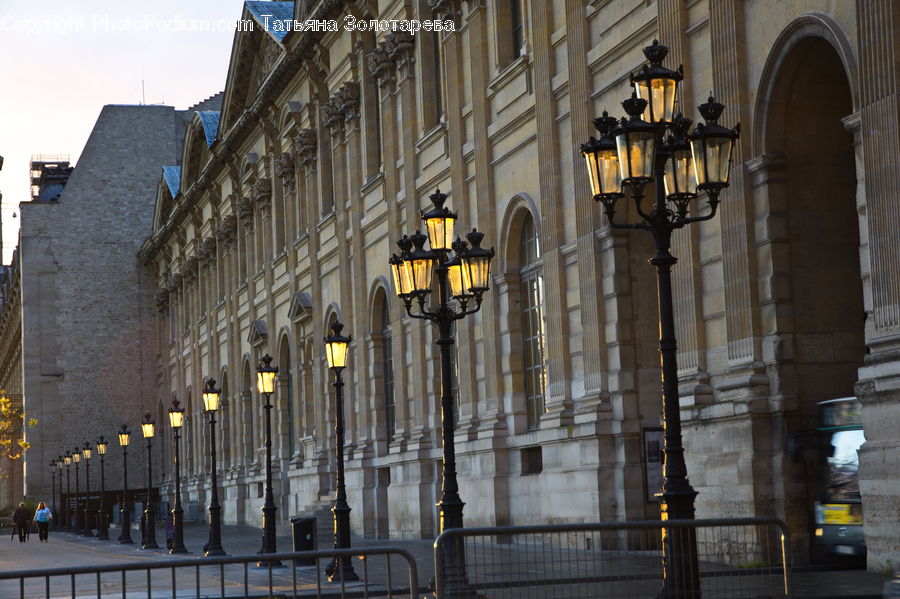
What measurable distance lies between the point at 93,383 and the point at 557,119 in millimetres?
63834

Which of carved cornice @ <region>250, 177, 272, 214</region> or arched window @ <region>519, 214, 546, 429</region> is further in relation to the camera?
carved cornice @ <region>250, 177, 272, 214</region>

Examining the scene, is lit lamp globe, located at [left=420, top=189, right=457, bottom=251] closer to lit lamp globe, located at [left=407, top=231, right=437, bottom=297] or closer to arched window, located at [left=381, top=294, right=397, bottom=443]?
lit lamp globe, located at [left=407, top=231, right=437, bottom=297]

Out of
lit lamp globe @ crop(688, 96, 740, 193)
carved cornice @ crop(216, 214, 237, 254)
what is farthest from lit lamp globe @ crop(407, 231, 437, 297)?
carved cornice @ crop(216, 214, 237, 254)

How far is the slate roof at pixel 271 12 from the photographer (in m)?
50.2

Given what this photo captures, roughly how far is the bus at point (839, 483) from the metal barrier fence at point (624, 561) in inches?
255

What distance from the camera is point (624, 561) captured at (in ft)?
37.5

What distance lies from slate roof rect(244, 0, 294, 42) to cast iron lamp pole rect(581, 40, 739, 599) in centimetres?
3756

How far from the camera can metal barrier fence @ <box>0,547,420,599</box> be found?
11359 millimetres

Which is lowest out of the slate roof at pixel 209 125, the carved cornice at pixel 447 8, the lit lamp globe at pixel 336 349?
the lit lamp globe at pixel 336 349

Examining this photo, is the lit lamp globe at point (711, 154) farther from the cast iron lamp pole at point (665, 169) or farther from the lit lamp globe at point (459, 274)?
the lit lamp globe at point (459, 274)

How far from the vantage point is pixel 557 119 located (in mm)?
26906

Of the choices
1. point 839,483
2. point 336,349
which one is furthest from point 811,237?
point 336,349

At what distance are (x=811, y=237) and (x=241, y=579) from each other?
9973 millimetres

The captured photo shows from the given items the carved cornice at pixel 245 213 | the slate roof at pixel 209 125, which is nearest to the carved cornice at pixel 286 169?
the carved cornice at pixel 245 213
